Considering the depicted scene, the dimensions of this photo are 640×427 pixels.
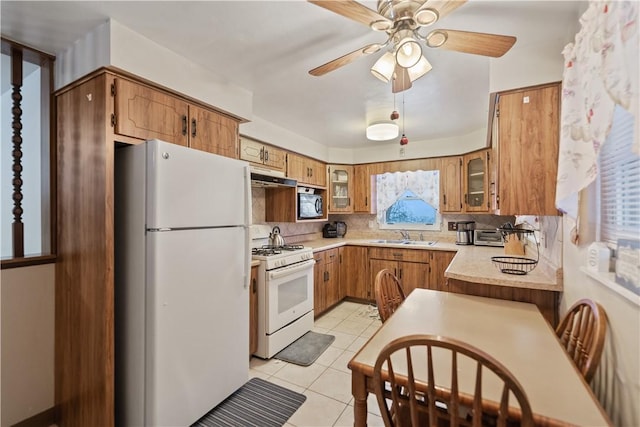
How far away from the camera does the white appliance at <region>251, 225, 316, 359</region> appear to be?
8.34ft

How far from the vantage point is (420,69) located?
156 cm

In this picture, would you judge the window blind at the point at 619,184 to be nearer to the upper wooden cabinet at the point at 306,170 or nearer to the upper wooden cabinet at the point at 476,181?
the upper wooden cabinet at the point at 476,181

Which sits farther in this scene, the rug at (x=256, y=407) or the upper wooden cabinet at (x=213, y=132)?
the upper wooden cabinet at (x=213, y=132)

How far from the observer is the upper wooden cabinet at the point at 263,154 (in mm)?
2828

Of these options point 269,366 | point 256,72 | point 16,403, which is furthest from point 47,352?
point 256,72

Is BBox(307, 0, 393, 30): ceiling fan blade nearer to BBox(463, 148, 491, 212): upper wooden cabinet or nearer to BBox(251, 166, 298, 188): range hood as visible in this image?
BBox(251, 166, 298, 188): range hood

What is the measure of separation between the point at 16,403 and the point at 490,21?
11.6 ft

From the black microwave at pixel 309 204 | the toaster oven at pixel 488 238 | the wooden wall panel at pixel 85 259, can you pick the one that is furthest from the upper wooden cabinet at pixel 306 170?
the toaster oven at pixel 488 238

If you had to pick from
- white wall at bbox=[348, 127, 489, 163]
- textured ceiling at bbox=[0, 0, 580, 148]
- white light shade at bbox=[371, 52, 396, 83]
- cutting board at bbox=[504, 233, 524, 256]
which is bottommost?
cutting board at bbox=[504, 233, 524, 256]

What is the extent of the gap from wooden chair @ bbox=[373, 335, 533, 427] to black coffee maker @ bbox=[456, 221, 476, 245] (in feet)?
10.1

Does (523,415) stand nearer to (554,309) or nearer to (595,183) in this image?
(595,183)

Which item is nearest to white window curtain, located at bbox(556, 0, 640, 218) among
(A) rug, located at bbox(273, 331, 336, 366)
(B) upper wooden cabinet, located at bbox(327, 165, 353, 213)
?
(A) rug, located at bbox(273, 331, 336, 366)

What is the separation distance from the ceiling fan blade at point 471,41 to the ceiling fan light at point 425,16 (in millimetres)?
63

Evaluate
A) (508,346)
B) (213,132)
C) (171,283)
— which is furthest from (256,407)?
(213,132)
